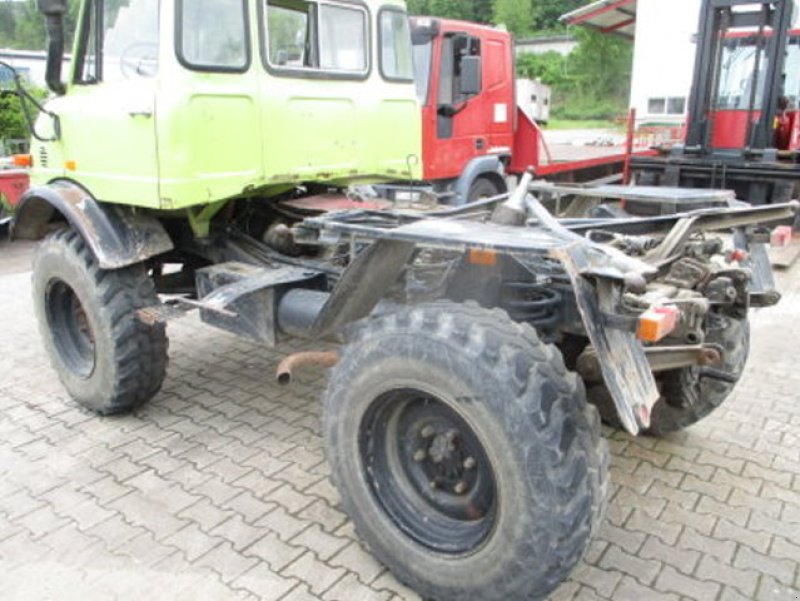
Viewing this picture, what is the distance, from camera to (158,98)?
3.35 m

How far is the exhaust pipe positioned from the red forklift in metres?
8.63

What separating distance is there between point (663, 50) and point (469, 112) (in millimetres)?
16440

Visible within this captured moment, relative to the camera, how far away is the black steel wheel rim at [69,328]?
4.33 metres

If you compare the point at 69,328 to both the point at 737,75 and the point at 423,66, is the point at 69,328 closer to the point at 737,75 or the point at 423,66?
the point at 423,66

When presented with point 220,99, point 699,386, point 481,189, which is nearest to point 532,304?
point 699,386

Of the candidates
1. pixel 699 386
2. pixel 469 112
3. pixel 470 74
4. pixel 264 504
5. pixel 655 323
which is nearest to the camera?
pixel 655 323

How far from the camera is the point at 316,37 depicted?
159 inches

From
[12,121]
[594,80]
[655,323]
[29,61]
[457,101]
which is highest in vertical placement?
[594,80]

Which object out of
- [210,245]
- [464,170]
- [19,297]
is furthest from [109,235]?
[464,170]

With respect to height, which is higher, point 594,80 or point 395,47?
point 594,80

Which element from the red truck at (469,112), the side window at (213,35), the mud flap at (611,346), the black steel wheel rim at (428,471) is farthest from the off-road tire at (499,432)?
the red truck at (469,112)

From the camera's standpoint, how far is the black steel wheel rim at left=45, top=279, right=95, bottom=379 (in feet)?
14.2

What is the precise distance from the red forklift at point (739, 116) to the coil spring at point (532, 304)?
7.73m

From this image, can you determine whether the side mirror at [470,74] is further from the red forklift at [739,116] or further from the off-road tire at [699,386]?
the off-road tire at [699,386]
